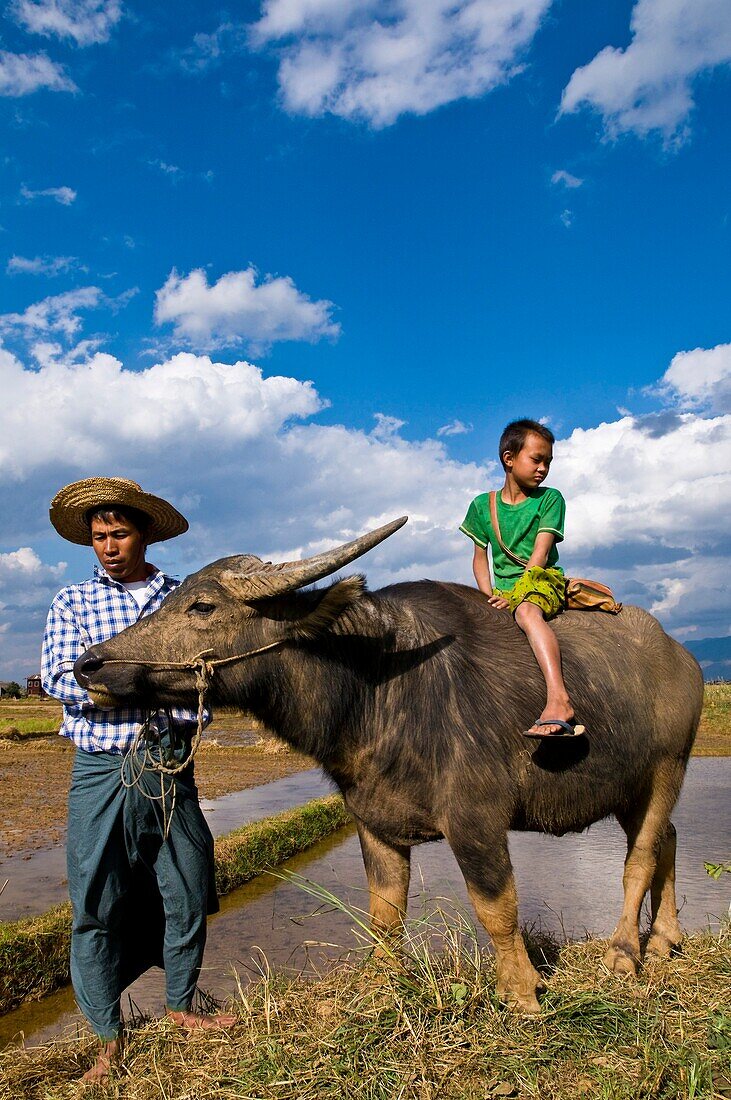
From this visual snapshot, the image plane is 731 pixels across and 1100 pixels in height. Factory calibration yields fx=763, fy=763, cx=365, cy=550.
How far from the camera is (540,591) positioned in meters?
3.22

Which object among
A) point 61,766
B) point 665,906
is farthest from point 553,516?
point 61,766

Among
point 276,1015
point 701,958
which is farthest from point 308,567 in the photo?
point 701,958

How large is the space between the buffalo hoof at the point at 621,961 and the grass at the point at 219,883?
3.15m

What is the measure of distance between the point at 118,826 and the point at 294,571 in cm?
119

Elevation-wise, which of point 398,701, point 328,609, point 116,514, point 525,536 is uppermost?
point 116,514

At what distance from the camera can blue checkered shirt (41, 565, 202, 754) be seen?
286 centimetres

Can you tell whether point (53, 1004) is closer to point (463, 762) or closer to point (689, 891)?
point (463, 762)

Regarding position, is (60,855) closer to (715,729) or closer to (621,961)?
(621,961)

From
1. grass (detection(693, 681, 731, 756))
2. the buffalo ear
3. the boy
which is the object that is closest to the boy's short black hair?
the boy

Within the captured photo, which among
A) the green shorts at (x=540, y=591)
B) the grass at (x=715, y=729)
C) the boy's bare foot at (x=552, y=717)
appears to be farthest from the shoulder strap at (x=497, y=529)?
the grass at (x=715, y=729)

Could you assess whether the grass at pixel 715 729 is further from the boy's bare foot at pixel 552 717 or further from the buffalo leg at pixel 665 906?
the boy's bare foot at pixel 552 717

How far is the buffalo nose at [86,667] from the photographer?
2613 millimetres

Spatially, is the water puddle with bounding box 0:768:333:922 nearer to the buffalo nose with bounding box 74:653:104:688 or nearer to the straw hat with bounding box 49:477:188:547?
the buffalo nose with bounding box 74:653:104:688

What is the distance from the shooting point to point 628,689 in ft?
11.0
